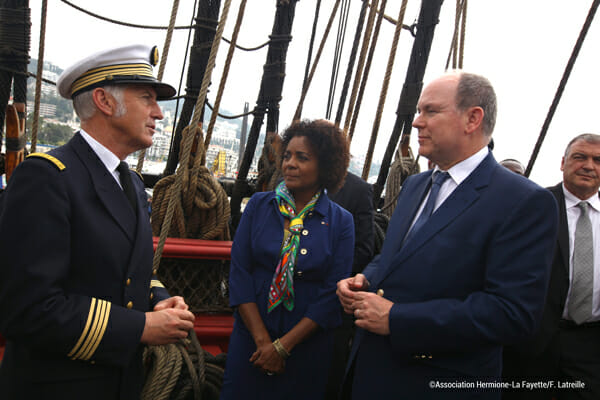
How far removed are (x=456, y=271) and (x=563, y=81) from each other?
2.33 meters

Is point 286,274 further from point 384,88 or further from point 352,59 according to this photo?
point 352,59

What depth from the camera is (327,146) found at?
2.04 m

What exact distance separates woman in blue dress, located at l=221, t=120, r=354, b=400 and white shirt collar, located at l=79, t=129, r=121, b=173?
0.76 metres

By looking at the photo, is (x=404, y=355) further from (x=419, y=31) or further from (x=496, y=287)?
(x=419, y=31)

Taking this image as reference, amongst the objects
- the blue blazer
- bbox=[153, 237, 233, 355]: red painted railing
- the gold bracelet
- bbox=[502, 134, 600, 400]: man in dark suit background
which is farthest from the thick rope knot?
bbox=[502, 134, 600, 400]: man in dark suit background

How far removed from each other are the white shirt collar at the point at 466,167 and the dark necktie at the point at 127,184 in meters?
Answer: 1.04

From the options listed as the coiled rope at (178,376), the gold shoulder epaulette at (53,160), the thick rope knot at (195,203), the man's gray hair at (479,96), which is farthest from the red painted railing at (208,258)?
the man's gray hair at (479,96)

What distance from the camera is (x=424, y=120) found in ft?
4.78

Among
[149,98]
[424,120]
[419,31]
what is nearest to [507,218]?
[424,120]

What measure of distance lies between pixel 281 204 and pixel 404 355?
86cm

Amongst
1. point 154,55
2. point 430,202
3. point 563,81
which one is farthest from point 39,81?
Answer: point 563,81

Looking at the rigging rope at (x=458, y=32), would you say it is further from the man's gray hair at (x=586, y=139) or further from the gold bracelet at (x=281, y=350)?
the gold bracelet at (x=281, y=350)

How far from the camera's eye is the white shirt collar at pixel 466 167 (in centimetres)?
139

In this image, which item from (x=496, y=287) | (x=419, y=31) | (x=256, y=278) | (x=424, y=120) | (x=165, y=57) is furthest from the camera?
(x=419, y=31)
